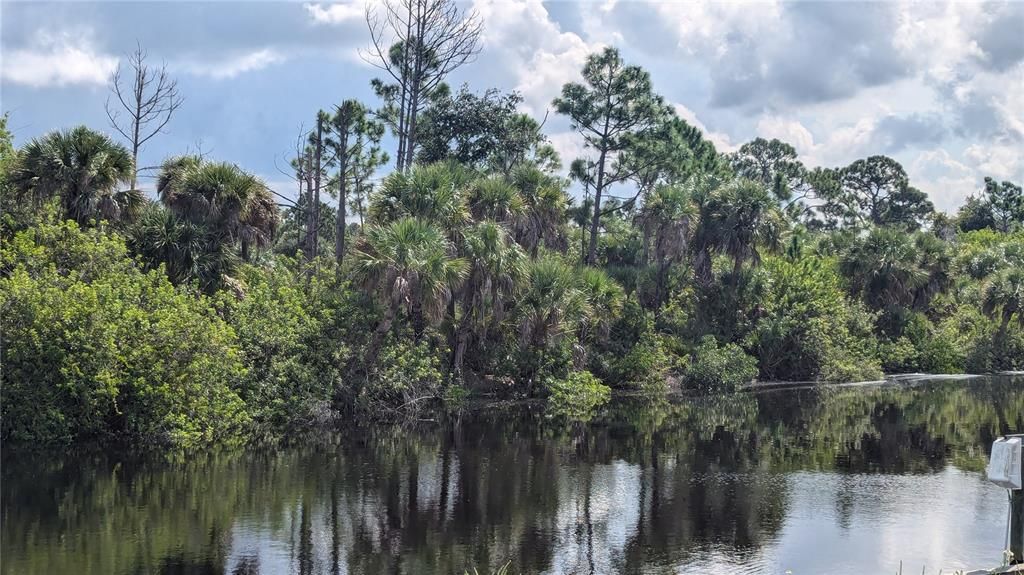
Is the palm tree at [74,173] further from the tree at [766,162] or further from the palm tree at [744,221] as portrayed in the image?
the tree at [766,162]

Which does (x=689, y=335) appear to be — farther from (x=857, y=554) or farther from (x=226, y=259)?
(x=857, y=554)

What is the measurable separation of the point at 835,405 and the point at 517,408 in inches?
497

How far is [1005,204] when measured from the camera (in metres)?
96.5

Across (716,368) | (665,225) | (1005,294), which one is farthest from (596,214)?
(1005,294)

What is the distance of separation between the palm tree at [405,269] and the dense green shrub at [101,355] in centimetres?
584

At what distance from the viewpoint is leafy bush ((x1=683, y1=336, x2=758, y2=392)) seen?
42094mm

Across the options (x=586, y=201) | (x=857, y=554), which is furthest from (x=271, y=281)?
(x=586, y=201)

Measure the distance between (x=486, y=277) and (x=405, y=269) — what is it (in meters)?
4.48

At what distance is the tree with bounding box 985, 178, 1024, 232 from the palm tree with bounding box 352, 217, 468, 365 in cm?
8075

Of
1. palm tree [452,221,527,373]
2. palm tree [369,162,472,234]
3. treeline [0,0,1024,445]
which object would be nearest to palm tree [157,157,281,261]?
treeline [0,0,1024,445]

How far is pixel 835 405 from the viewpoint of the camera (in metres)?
37.6

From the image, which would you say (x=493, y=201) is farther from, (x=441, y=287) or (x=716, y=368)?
(x=716, y=368)

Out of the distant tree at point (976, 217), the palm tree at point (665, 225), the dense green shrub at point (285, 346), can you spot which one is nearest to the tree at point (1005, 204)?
the distant tree at point (976, 217)

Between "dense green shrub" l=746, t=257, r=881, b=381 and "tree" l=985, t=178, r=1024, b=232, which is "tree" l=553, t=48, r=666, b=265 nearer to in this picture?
"dense green shrub" l=746, t=257, r=881, b=381
